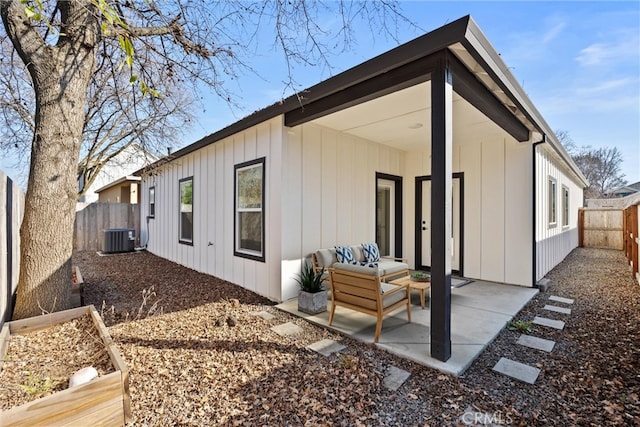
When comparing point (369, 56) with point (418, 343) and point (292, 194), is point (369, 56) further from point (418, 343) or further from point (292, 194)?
point (418, 343)

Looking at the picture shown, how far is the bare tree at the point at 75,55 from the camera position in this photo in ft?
9.29

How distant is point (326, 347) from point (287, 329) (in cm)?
64

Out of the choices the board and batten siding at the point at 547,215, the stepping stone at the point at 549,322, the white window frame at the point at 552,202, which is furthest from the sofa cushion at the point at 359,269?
the white window frame at the point at 552,202

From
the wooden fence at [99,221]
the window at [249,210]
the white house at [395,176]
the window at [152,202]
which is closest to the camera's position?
the white house at [395,176]

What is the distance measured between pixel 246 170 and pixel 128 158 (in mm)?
6760

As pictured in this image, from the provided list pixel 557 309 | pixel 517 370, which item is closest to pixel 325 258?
pixel 517 370

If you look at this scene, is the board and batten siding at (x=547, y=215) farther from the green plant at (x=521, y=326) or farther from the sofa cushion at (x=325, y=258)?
the sofa cushion at (x=325, y=258)

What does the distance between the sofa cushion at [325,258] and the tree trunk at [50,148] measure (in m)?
3.14

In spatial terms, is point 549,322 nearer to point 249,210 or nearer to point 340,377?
point 340,377

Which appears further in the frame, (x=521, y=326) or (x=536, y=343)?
(x=521, y=326)

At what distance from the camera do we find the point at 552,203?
695 cm

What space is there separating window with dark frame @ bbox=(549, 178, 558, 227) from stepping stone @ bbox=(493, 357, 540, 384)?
5.14 metres

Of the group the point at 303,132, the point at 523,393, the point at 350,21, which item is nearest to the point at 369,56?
the point at 350,21

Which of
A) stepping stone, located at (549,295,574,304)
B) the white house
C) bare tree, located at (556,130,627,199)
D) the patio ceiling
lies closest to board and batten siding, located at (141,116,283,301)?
the white house
